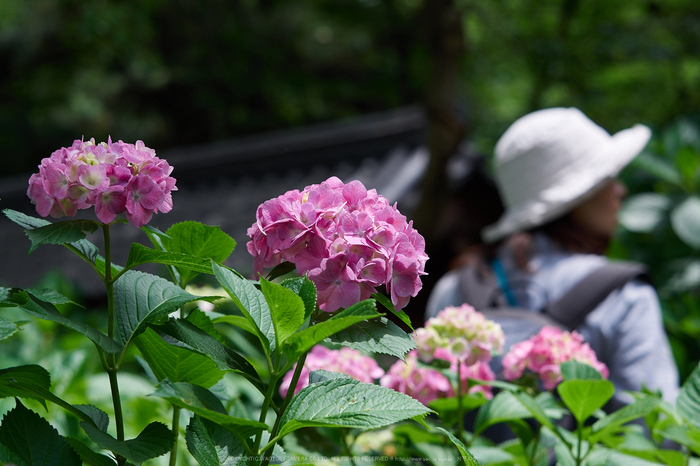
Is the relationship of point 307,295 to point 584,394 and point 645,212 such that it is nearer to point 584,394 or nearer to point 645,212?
point 584,394

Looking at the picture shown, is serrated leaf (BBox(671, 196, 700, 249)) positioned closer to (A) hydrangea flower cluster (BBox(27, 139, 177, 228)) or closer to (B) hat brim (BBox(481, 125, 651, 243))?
(B) hat brim (BBox(481, 125, 651, 243))

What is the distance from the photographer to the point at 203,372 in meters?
0.60

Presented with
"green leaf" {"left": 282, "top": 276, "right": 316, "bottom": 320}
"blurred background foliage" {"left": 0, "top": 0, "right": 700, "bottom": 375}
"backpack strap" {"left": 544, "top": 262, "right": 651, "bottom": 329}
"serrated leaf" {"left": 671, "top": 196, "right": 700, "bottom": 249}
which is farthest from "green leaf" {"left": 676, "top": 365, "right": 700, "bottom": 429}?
"blurred background foliage" {"left": 0, "top": 0, "right": 700, "bottom": 375}

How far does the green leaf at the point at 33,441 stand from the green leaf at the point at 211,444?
0.35ft

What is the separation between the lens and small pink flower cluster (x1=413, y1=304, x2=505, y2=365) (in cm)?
88

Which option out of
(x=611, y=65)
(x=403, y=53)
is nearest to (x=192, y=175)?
(x=611, y=65)

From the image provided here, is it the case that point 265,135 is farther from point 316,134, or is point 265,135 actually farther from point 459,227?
point 459,227

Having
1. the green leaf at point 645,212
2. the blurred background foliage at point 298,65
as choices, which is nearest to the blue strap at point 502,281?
the green leaf at point 645,212

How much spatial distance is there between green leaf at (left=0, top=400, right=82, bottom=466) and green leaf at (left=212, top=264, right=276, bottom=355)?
19 centimetres

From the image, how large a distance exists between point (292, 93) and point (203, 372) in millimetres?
8886

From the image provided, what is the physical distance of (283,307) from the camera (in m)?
0.48

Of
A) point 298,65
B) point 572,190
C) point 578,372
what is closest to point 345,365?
point 578,372

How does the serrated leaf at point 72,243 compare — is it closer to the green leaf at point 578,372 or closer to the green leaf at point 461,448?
the green leaf at point 461,448

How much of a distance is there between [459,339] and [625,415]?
227 millimetres
